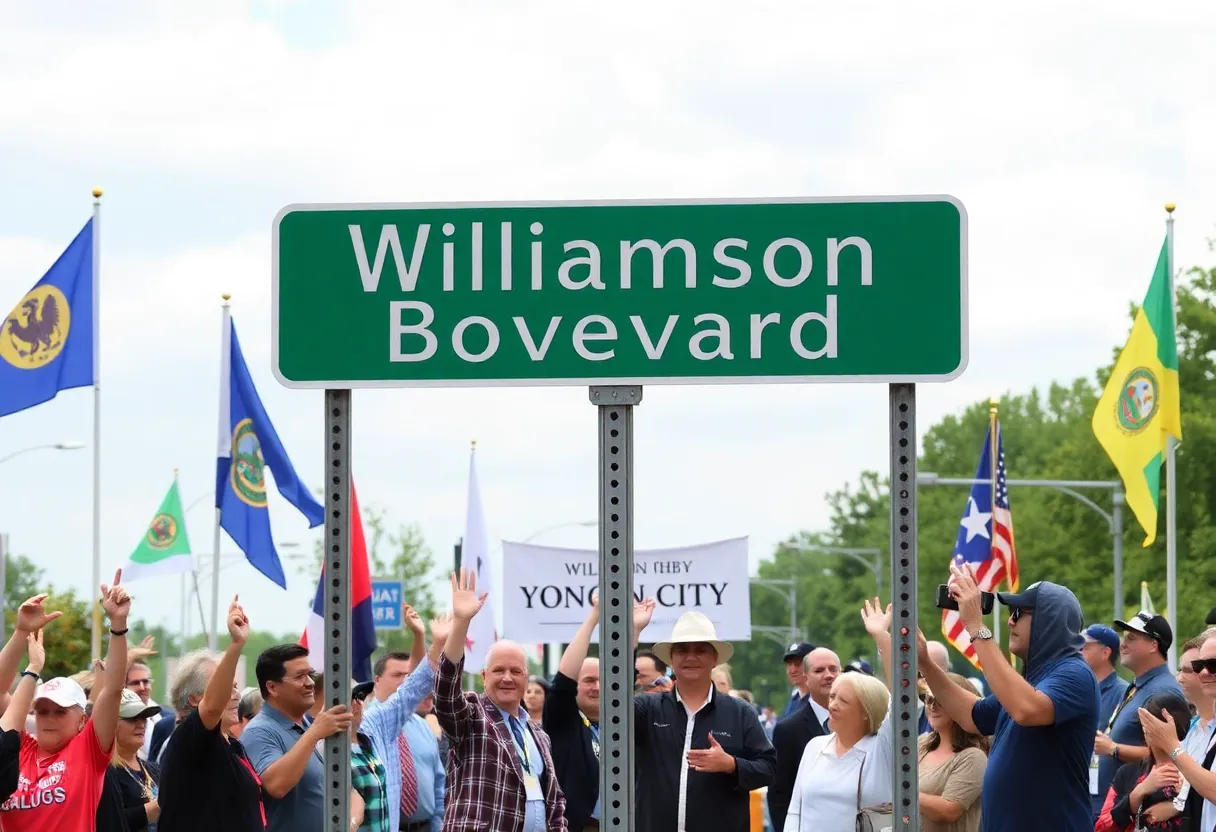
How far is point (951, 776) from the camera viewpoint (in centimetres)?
839

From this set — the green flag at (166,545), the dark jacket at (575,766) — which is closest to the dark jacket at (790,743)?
the dark jacket at (575,766)

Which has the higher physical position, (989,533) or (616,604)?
(989,533)

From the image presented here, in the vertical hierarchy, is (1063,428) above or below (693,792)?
Result: above

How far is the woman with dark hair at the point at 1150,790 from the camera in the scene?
7945 mm

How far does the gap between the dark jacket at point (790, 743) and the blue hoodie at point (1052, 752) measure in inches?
138

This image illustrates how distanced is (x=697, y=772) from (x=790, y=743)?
4.93 ft

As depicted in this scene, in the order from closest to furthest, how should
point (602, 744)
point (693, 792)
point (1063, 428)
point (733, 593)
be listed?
point (602, 744) → point (693, 792) → point (733, 593) → point (1063, 428)

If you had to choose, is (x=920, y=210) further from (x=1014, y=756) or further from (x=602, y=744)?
(x=1014, y=756)

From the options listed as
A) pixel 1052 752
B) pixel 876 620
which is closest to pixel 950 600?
pixel 876 620

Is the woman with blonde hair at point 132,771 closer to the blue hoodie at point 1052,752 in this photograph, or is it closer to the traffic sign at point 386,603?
the blue hoodie at point 1052,752

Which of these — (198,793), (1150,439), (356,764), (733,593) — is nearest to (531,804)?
(356,764)

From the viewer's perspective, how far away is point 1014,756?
20.9 ft

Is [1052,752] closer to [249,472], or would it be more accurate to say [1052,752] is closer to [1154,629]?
[1154,629]

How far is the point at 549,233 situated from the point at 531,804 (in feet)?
14.5
